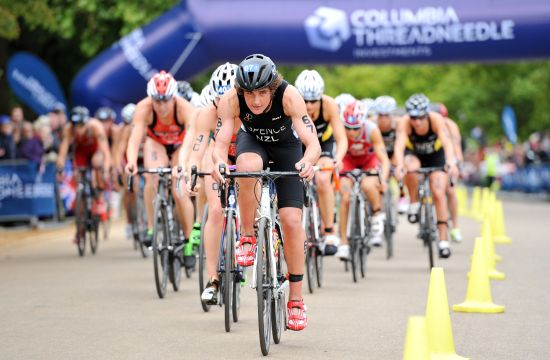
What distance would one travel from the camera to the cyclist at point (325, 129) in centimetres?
1317

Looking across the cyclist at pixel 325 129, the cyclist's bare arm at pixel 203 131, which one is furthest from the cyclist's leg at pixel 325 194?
the cyclist's bare arm at pixel 203 131

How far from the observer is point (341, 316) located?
10.8m

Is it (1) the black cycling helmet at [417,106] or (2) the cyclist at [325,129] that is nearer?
(2) the cyclist at [325,129]

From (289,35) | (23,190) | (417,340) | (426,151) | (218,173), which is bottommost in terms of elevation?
(417,340)

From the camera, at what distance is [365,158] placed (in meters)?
16.1

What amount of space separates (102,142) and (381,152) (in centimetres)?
428

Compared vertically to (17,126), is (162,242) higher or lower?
lower

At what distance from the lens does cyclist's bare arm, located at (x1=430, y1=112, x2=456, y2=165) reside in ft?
48.7

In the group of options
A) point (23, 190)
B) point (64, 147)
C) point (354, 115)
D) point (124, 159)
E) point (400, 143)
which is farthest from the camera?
point (23, 190)

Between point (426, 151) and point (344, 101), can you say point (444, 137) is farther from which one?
point (344, 101)

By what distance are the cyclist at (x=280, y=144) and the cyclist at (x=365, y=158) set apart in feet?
18.3

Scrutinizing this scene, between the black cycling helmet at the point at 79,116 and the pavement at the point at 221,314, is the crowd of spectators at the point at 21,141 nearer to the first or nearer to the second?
the black cycling helmet at the point at 79,116

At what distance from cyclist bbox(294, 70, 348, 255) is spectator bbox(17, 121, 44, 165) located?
9.64 meters

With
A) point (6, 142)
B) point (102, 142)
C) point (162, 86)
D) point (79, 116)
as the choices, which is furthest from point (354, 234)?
point (6, 142)
